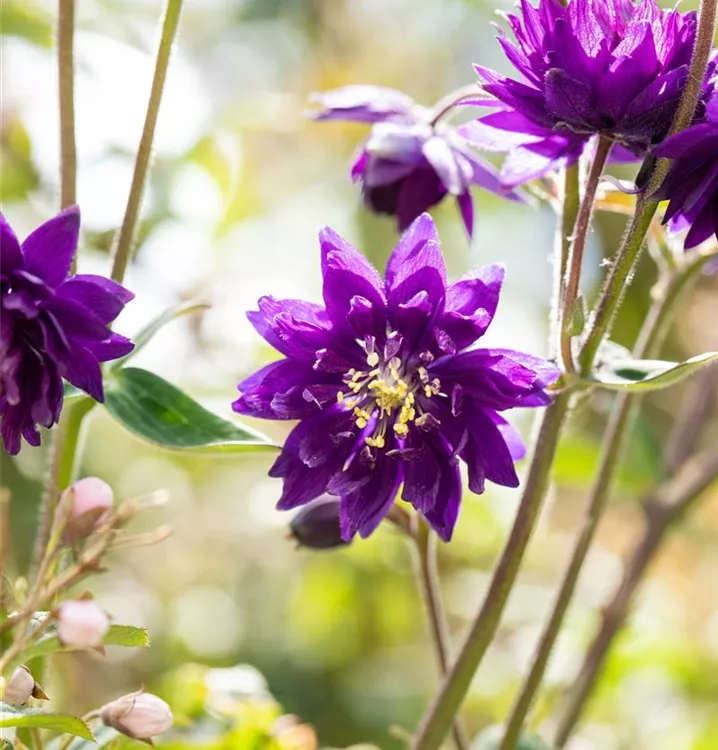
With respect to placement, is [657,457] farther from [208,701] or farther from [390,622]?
[390,622]

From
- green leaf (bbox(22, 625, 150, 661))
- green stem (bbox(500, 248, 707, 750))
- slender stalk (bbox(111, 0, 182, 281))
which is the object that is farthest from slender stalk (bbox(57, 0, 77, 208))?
green stem (bbox(500, 248, 707, 750))

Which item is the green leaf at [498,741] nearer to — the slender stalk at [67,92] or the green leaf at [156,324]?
the green leaf at [156,324]

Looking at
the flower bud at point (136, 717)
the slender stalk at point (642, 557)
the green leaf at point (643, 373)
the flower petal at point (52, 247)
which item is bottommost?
the slender stalk at point (642, 557)

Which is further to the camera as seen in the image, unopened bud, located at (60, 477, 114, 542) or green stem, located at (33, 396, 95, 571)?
green stem, located at (33, 396, 95, 571)

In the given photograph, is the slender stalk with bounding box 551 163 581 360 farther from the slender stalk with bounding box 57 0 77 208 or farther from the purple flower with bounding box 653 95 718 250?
the slender stalk with bounding box 57 0 77 208

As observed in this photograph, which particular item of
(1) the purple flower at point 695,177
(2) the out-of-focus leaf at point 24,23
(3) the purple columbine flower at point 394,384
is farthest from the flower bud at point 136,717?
(2) the out-of-focus leaf at point 24,23

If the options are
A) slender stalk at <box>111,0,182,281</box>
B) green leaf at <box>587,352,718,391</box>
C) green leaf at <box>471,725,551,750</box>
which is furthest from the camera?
green leaf at <box>471,725,551,750</box>
